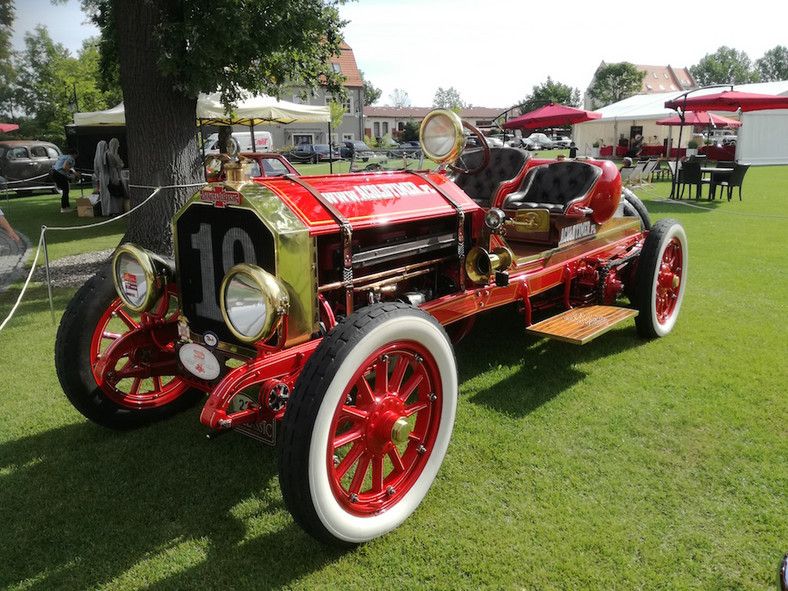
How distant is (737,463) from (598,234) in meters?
2.20

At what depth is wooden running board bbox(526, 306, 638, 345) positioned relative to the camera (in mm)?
3533

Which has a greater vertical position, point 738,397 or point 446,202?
point 446,202

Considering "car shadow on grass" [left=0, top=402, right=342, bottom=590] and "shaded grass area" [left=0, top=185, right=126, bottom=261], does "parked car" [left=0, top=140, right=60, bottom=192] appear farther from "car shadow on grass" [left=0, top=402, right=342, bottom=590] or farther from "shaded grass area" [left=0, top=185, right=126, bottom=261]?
"car shadow on grass" [left=0, top=402, right=342, bottom=590]

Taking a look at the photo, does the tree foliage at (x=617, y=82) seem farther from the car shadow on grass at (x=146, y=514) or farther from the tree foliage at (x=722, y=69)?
the car shadow on grass at (x=146, y=514)

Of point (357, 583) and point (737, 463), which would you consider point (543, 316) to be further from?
point (357, 583)

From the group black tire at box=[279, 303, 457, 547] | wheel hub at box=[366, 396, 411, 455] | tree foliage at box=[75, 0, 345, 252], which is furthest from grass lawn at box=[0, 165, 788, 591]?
tree foliage at box=[75, 0, 345, 252]

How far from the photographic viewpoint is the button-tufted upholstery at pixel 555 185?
179 inches

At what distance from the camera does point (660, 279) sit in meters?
4.52

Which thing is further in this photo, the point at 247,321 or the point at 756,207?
the point at 756,207

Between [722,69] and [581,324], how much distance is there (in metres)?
107

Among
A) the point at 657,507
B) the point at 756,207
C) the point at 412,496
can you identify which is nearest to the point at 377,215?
the point at 412,496

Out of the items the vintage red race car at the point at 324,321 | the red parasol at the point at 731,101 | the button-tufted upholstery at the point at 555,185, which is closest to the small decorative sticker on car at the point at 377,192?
the vintage red race car at the point at 324,321

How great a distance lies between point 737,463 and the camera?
290cm

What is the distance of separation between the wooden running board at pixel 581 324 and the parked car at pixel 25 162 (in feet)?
59.6
